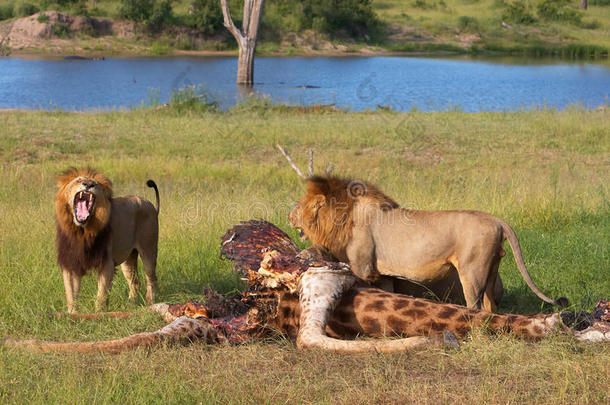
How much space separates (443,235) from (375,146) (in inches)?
348

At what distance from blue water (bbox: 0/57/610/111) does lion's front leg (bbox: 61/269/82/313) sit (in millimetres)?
14693

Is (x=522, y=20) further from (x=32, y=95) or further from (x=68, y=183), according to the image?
(x=68, y=183)

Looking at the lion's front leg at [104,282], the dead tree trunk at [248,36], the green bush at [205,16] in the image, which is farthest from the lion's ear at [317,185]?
the green bush at [205,16]

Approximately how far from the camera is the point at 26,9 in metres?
40.7

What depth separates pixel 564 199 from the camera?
8.46 metres

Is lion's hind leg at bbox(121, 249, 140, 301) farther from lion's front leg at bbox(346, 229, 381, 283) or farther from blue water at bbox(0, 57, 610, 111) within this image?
blue water at bbox(0, 57, 610, 111)

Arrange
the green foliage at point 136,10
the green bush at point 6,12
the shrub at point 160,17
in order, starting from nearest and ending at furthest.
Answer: the green foliage at point 136,10 < the shrub at point 160,17 < the green bush at point 6,12

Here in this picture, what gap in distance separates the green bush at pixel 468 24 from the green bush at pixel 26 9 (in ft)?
85.2

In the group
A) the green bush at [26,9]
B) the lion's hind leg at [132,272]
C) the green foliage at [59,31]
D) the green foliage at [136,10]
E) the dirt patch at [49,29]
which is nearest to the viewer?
the lion's hind leg at [132,272]

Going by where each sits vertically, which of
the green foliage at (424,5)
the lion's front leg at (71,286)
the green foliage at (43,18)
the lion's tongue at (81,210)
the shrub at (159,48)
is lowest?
the shrub at (159,48)

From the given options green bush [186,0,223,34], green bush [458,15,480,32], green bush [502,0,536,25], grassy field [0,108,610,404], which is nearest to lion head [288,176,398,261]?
grassy field [0,108,610,404]

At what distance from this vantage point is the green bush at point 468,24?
4853 cm

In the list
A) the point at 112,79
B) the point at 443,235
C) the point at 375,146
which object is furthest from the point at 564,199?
the point at 112,79

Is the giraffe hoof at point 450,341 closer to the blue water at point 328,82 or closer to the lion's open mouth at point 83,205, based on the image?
the lion's open mouth at point 83,205
